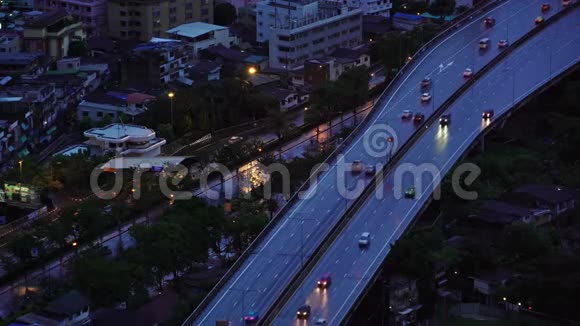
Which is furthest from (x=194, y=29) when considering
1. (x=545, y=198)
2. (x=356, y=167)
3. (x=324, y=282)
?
(x=324, y=282)

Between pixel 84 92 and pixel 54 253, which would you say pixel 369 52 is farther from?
pixel 54 253

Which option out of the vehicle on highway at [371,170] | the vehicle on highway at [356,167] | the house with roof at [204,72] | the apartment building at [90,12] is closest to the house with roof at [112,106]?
the house with roof at [204,72]

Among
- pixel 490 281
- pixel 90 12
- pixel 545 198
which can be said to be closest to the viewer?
pixel 490 281

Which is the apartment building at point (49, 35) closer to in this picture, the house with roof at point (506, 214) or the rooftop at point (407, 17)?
the rooftop at point (407, 17)

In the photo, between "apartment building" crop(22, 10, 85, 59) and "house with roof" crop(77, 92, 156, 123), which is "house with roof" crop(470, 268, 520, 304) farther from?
"apartment building" crop(22, 10, 85, 59)

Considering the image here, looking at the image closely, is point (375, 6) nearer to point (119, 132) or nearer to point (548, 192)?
point (119, 132)
